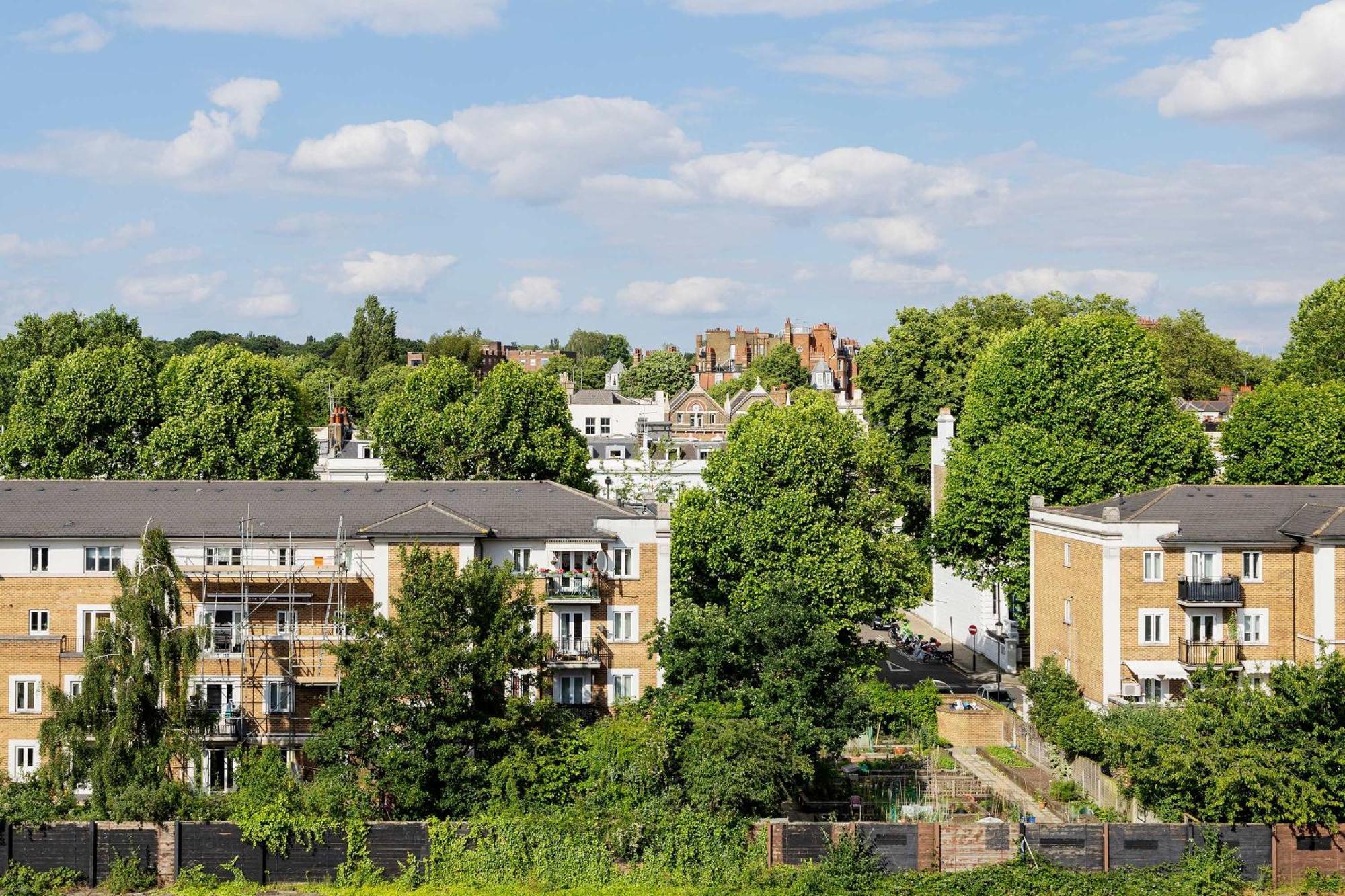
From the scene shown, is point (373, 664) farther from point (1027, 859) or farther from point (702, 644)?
point (1027, 859)

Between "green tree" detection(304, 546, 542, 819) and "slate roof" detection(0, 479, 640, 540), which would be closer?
"green tree" detection(304, 546, 542, 819)

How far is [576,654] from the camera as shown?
140 feet

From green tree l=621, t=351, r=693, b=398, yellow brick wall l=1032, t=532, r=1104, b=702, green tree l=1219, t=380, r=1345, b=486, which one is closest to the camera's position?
yellow brick wall l=1032, t=532, r=1104, b=702

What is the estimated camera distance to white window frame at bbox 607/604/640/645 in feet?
143

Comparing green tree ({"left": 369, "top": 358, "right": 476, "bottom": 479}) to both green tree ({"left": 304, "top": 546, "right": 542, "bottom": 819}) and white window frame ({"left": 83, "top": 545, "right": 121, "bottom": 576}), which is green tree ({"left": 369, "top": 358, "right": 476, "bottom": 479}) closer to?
white window frame ({"left": 83, "top": 545, "right": 121, "bottom": 576})

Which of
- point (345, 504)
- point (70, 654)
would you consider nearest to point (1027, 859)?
point (345, 504)

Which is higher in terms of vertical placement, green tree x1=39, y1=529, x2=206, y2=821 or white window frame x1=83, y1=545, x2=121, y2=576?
white window frame x1=83, y1=545, x2=121, y2=576

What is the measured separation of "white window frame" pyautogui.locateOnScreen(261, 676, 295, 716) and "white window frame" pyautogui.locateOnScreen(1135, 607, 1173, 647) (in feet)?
86.5

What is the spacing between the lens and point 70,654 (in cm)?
4128

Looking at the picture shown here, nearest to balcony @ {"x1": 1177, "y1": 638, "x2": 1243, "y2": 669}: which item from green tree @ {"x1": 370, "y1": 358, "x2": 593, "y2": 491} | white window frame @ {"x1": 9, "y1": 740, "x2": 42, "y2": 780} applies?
green tree @ {"x1": 370, "y1": 358, "x2": 593, "y2": 491}

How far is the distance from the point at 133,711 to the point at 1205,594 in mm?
32114

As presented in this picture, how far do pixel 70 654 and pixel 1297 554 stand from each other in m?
37.6

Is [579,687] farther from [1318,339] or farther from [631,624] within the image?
[1318,339]

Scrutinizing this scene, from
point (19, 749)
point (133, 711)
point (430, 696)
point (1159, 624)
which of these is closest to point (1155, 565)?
point (1159, 624)
